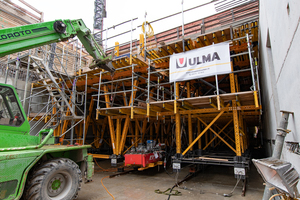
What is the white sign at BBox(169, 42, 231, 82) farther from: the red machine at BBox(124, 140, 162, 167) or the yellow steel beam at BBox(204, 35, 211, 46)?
the red machine at BBox(124, 140, 162, 167)

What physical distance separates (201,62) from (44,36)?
17.2ft

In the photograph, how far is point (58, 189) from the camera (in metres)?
4.63

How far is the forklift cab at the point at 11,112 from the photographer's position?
4.38m

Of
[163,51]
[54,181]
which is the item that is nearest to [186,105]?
[163,51]

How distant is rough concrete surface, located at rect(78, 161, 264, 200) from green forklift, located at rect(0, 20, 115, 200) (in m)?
1.60

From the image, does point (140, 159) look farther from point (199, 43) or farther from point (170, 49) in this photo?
point (199, 43)

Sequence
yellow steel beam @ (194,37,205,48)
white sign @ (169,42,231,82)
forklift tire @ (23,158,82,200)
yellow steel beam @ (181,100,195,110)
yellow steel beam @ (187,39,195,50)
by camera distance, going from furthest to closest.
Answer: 1. yellow steel beam @ (187,39,195,50)
2. yellow steel beam @ (194,37,205,48)
3. yellow steel beam @ (181,100,195,110)
4. white sign @ (169,42,231,82)
5. forklift tire @ (23,158,82,200)

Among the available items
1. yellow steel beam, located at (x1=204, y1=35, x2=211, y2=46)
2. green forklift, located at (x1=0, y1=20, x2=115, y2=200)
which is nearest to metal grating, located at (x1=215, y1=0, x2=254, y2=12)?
yellow steel beam, located at (x1=204, y1=35, x2=211, y2=46)

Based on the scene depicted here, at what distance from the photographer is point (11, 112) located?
179 inches

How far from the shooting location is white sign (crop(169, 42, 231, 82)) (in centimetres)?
655

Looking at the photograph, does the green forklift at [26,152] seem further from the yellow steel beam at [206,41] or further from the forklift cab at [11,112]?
the yellow steel beam at [206,41]

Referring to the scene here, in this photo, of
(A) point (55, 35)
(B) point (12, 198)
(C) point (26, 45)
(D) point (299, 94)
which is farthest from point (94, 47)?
(D) point (299, 94)

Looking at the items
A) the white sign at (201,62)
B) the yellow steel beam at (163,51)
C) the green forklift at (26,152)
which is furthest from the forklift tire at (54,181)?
the yellow steel beam at (163,51)

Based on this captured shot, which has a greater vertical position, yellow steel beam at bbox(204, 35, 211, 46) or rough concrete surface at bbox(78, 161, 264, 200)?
yellow steel beam at bbox(204, 35, 211, 46)
